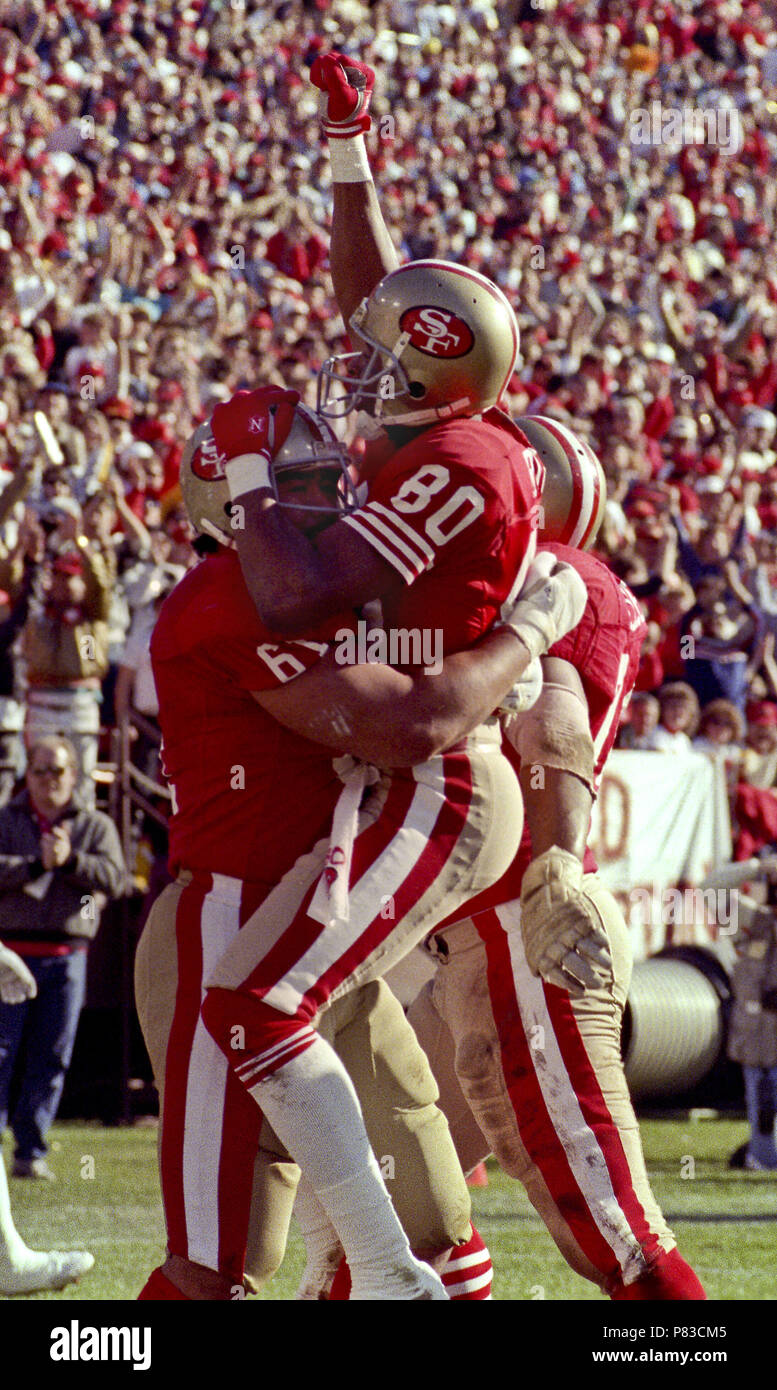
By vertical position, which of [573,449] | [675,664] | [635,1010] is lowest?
[635,1010]

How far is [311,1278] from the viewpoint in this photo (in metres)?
3.36

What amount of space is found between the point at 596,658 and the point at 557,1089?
792 millimetres

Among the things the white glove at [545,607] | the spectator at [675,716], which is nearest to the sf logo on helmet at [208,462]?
the white glove at [545,607]

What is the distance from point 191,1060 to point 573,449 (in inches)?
56.8

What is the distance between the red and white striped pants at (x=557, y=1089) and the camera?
10.9ft

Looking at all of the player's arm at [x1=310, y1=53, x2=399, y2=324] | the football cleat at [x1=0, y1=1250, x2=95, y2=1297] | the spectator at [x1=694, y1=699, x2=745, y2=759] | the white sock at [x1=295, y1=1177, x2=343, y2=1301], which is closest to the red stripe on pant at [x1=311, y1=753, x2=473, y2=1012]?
the white sock at [x1=295, y1=1177, x2=343, y2=1301]

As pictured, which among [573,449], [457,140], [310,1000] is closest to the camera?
[310,1000]

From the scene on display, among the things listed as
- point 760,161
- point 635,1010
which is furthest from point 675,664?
point 760,161

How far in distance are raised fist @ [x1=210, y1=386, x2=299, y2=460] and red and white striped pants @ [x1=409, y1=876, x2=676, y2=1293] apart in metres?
1.00

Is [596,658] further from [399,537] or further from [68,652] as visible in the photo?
[68,652]

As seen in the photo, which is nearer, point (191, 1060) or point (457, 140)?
point (191, 1060)

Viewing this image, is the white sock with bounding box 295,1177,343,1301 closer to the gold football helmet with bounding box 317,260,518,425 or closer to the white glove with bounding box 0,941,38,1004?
the white glove with bounding box 0,941,38,1004

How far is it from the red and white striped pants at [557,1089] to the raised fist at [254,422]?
997mm
